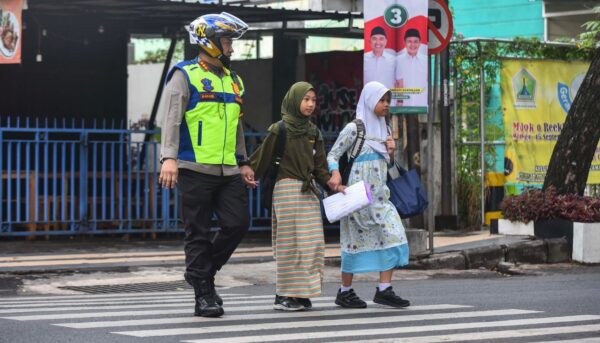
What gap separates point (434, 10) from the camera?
13109 mm

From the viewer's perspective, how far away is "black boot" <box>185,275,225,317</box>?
8.19 meters

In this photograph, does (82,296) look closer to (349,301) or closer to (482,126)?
(349,301)

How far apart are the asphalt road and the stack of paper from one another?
0.69 meters

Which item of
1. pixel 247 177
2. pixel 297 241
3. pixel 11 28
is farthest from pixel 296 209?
pixel 11 28

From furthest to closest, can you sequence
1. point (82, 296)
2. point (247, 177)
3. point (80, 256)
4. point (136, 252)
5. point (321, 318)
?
point (136, 252), point (80, 256), point (82, 296), point (247, 177), point (321, 318)

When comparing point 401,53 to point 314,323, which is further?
point 401,53

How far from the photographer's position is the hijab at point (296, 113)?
891cm

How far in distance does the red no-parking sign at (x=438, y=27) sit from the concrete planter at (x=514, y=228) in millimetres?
2858

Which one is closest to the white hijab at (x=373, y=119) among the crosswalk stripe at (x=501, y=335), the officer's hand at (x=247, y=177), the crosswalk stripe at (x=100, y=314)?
the officer's hand at (x=247, y=177)

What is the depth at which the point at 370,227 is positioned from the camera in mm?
9305

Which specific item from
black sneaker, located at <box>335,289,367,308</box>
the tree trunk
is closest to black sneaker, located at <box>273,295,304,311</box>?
black sneaker, located at <box>335,289,367,308</box>

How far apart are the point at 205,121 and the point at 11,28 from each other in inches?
303

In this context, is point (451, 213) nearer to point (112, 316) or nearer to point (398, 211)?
point (398, 211)

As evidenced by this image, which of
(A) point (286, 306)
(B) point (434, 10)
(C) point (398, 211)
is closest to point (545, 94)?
(B) point (434, 10)
